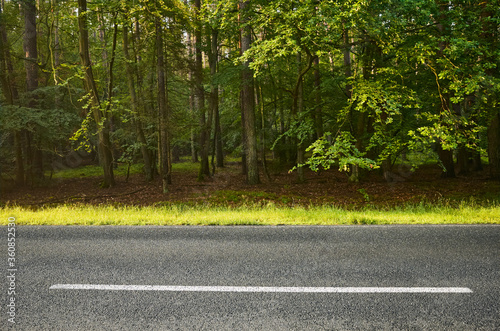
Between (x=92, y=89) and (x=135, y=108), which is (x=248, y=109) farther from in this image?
(x=92, y=89)

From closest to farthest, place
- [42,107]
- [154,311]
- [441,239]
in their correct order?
[154,311] < [441,239] < [42,107]

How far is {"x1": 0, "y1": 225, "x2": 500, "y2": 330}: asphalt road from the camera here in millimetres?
3463

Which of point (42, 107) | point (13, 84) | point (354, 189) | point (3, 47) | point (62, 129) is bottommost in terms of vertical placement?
point (354, 189)

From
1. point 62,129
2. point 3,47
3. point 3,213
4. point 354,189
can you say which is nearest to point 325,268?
point 3,213

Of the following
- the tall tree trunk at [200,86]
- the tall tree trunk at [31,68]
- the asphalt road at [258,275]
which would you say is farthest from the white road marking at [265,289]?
the tall tree trunk at [31,68]

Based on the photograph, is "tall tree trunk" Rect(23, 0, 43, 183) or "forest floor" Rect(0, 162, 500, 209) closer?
"forest floor" Rect(0, 162, 500, 209)

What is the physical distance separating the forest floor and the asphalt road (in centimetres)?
544

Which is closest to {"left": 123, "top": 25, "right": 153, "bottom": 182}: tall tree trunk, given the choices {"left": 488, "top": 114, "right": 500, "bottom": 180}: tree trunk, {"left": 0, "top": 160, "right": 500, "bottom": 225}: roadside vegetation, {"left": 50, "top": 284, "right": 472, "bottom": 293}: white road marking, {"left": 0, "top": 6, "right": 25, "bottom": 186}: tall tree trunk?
{"left": 0, "top": 160, "right": 500, "bottom": 225}: roadside vegetation

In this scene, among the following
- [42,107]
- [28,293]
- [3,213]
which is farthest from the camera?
[42,107]

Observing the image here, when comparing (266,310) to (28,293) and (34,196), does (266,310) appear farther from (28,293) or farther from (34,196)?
(34,196)

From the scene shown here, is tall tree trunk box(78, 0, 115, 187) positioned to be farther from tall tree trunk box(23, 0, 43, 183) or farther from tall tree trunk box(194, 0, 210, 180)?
tall tree trunk box(194, 0, 210, 180)

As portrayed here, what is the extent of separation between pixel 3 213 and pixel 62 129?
11059 millimetres

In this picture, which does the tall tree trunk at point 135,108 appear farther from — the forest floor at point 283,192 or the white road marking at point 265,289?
the white road marking at point 265,289

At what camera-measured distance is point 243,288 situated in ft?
13.6
